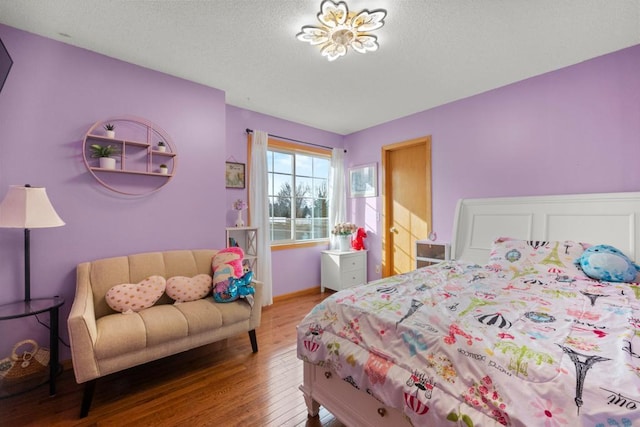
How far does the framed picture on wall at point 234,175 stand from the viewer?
3.48 meters

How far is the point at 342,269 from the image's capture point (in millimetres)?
4070

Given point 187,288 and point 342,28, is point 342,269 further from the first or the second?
point 342,28

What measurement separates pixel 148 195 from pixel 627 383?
3.17 metres

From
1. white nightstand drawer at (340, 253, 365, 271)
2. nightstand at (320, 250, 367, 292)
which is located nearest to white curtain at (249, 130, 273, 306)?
nightstand at (320, 250, 367, 292)

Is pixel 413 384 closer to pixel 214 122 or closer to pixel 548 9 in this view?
pixel 548 9

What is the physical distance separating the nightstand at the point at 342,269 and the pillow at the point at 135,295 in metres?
2.34

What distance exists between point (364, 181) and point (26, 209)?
375 cm

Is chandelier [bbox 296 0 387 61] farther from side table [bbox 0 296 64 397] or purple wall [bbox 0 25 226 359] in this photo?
side table [bbox 0 296 64 397]

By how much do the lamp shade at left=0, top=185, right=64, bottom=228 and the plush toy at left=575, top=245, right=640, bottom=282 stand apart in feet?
12.5

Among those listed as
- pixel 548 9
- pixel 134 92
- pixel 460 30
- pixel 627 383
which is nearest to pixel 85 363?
pixel 134 92

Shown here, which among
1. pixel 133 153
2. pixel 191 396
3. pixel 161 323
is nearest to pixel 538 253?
pixel 191 396

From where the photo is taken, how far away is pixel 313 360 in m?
1.62

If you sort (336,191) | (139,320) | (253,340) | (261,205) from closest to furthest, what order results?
1. (139,320)
2. (253,340)
3. (261,205)
4. (336,191)

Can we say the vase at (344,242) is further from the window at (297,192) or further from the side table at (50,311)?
the side table at (50,311)
